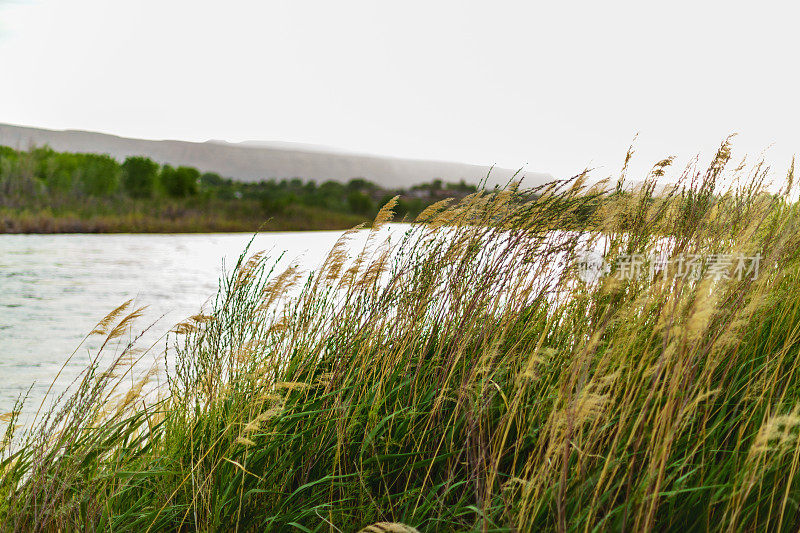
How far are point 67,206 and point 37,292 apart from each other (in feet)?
82.8

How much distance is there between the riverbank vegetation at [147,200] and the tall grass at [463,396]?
2093 cm

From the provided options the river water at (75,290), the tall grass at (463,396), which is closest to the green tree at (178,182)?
the river water at (75,290)

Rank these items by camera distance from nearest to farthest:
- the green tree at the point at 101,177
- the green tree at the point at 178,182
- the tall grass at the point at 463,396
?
the tall grass at the point at 463,396
the green tree at the point at 101,177
the green tree at the point at 178,182

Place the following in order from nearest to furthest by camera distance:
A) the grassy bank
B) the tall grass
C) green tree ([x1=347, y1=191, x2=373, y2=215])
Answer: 1. the tall grass
2. the grassy bank
3. green tree ([x1=347, y1=191, x2=373, y2=215])

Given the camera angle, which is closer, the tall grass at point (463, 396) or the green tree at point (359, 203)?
the tall grass at point (463, 396)

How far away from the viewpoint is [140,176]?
51.6 m

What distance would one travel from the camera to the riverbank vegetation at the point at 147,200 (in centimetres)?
3205

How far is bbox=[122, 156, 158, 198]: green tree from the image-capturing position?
4878 cm

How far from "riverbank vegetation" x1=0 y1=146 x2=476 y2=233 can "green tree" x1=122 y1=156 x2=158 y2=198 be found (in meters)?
0.08

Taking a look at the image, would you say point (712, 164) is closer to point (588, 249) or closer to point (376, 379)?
point (588, 249)

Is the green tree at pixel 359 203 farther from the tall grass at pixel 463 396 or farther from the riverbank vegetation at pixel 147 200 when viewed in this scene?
the tall grass at pixel 463 396

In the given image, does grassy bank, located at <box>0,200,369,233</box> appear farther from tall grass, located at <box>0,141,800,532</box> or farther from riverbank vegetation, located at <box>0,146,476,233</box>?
tall grass, located at <box>0,141,800,532</box>

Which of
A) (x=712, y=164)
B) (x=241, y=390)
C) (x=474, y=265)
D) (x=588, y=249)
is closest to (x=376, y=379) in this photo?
(x=241, y=390)

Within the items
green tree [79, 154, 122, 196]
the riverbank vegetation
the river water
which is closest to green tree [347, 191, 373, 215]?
the riverbank vegetation
